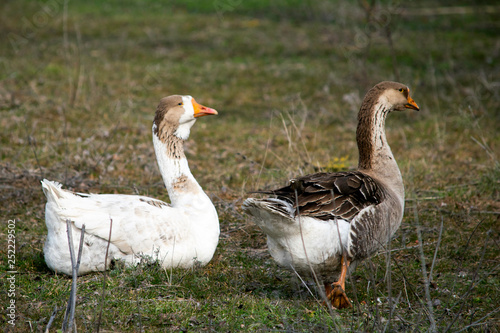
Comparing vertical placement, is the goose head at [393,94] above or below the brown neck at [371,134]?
above

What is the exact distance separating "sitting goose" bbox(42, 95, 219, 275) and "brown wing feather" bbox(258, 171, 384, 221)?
3.02ft

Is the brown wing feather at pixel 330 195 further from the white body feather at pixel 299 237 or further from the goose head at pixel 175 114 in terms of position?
the goose head at pixel 175 114

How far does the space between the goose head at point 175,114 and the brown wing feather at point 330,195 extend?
1.41 m

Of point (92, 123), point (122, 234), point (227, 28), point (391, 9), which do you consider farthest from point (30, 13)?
point (122, 234)

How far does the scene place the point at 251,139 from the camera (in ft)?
32.6

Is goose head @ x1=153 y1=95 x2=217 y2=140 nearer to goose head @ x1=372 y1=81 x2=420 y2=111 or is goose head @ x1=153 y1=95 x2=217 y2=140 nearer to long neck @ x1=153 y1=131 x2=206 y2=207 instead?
long neck @ x1=153 y1=131 x2=206 y2=207

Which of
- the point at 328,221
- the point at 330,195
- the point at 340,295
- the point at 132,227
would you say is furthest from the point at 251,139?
the point at 340,295

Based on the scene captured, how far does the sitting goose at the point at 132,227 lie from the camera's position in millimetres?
4789

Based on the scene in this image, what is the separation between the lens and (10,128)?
9211 millimetres

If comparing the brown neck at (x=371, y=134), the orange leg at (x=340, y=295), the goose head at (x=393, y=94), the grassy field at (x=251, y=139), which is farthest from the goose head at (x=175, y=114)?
the orange leg at (x=340, y=295)

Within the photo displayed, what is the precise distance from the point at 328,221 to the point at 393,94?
1943mm

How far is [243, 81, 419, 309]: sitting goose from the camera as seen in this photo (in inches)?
174

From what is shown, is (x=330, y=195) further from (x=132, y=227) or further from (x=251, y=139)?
(x=251, y=139)

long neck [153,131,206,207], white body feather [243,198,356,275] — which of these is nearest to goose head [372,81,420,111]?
white body feather [243,198,356,275]
